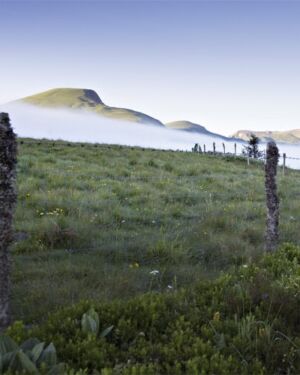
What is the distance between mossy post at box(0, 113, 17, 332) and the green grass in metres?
0.48

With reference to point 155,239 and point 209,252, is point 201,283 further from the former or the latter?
point 155,239

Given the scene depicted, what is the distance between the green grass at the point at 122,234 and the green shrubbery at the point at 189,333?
76 centimetres

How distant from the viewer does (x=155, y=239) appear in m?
9.63

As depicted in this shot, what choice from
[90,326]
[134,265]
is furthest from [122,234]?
[90,326]

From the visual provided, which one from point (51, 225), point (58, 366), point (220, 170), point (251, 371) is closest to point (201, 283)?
point (251, 371)

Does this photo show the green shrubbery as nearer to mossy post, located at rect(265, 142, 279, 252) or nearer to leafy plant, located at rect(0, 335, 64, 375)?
leafy plant, located at rect(0, 335, 64, 375)

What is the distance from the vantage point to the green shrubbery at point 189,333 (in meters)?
4.33

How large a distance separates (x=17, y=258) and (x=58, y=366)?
4.56 meters

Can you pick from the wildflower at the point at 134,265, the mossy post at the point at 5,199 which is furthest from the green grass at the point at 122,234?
the mossy post at the point at 5,199

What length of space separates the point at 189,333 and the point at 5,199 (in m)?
2.73

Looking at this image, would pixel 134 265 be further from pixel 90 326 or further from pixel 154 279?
pixel 90 326

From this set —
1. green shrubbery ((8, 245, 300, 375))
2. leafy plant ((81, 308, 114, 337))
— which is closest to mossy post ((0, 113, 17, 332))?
green shrubbery ((8, 245, 300, 375))

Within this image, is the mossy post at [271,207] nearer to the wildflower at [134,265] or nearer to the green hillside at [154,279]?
the green hillside at [154,279]

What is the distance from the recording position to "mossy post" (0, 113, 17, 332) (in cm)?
527
